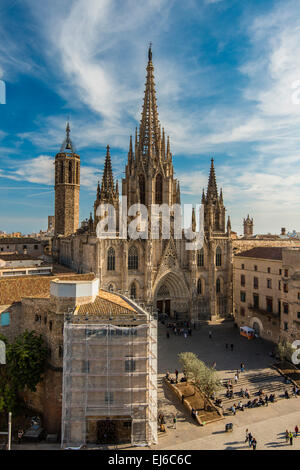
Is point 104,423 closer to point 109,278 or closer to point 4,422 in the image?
point 4,422

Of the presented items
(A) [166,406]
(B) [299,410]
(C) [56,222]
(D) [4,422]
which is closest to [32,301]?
(D) [4,422]

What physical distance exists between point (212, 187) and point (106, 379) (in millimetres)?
35332

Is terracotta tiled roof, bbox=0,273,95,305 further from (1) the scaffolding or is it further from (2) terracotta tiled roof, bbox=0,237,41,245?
(2) terracotta tiled roof, bbox=0,237,41,245

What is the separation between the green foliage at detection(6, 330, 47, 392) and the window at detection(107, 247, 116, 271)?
17221mm

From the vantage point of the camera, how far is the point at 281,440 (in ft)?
62.5

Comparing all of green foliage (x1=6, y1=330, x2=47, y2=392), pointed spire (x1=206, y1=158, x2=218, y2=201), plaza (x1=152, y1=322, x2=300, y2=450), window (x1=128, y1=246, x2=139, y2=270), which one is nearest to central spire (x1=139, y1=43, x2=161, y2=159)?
pointed spire (x1=206, y1=158, x2=218, y2=201)

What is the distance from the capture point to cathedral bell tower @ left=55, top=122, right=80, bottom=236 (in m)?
60.2

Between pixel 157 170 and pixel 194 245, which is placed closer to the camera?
pixel 194 245

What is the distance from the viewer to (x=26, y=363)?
20.9m

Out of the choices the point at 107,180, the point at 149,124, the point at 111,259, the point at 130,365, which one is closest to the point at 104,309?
the point at 130,365

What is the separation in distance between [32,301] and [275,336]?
85.2 ft

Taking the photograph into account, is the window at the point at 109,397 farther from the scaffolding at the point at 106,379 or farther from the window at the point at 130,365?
the window at the point at 130,365

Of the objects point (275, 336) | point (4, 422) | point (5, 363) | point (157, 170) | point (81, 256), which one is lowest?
point (4, 422)

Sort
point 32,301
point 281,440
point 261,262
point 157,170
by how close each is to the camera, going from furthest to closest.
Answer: point 157,170
point 261,262
point 32,301
point 281,440
